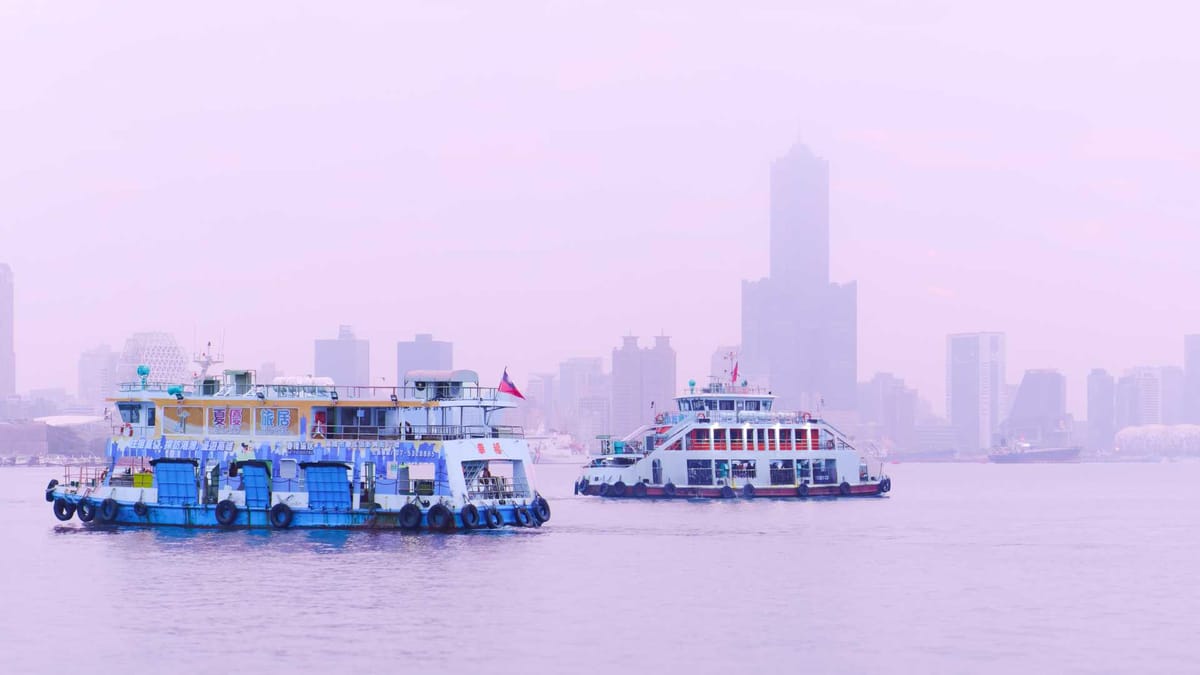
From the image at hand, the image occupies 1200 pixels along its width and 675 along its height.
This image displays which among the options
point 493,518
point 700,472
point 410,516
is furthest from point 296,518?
point 700,472

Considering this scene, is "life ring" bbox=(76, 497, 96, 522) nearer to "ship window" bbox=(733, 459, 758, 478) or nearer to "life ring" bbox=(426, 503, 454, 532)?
"life ring" bbox=(426, 503, 454, 532)

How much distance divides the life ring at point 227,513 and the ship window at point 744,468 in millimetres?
56270

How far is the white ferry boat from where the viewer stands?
12556cm

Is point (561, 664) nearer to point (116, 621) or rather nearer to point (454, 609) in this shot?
point (454, 609)

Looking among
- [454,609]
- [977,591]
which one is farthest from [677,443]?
[454,609]

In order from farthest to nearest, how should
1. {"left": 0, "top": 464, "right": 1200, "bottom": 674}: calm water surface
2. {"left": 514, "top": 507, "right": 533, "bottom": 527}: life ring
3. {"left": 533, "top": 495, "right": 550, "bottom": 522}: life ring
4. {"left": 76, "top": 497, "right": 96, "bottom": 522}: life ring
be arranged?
1. {"left": 533, "top": 495, "right": 550, "bottom": 522}: life ring
2. {"left": 76, "top": 497, "right": 96, "bottom": 522}: life ring
3. {"left": 514, "top": 507, "right": 533, "bottom": 527}: life ring
4. {"left": 0, "top": 464, "right": 1200, "bottom": 674}: calm water surface

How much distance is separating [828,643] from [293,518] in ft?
112

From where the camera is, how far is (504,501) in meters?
77.4

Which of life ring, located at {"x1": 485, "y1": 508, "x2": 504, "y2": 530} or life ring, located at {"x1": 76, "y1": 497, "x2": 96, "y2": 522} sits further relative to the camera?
life ring, located at {"x1": 76, "y1": 497, "x2": 96, "y2": 522}

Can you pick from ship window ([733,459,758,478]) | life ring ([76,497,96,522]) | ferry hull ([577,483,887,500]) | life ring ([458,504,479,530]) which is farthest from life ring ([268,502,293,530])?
ship window ([733,459,758,478])

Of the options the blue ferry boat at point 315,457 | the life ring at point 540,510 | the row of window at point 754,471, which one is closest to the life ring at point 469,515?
the blue ferry boat at point 315,457

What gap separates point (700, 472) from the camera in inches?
4953

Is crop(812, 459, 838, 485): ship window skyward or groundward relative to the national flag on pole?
groundward

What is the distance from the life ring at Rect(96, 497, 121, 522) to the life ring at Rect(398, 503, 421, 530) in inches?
577
